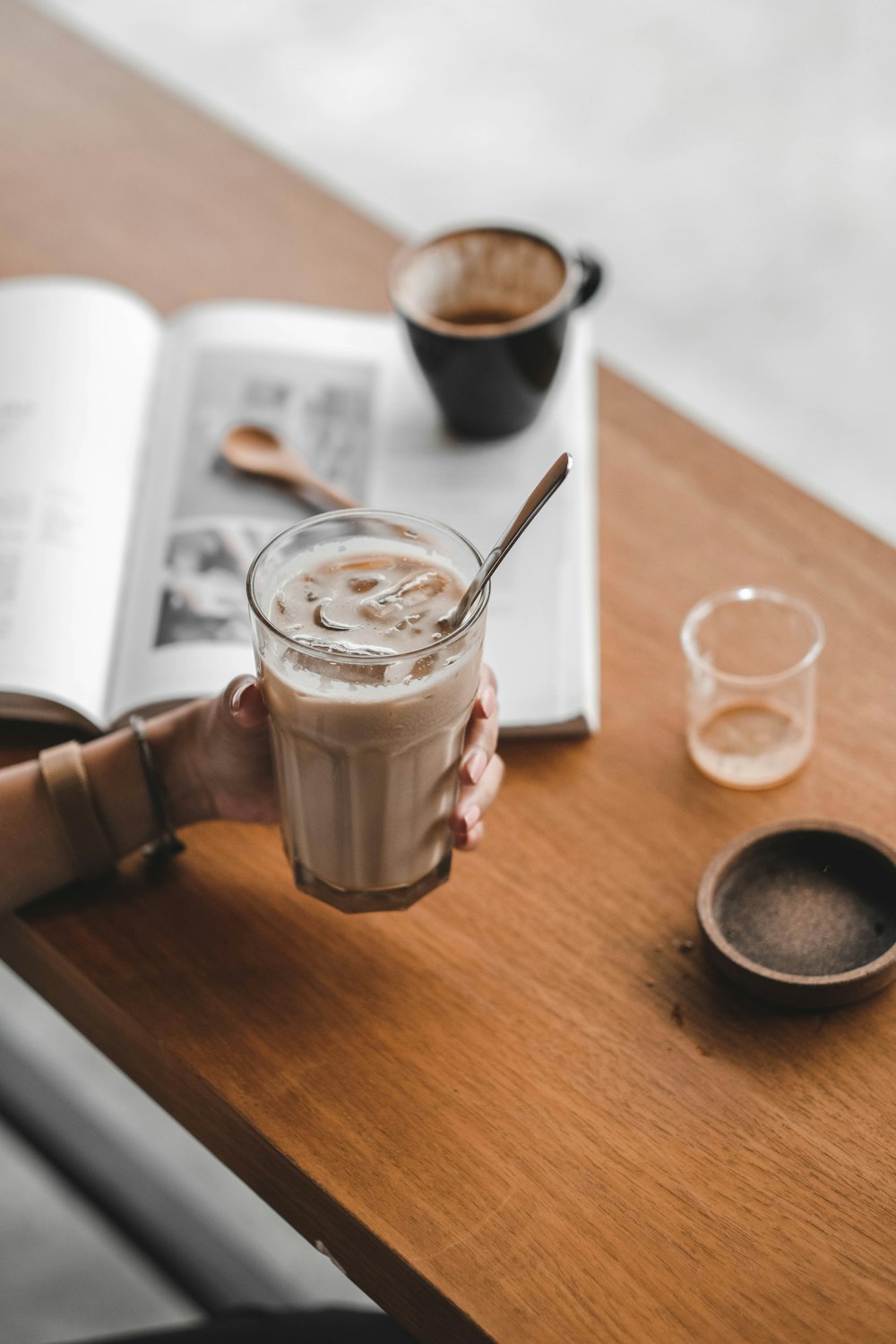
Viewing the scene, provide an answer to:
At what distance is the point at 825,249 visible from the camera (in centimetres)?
242

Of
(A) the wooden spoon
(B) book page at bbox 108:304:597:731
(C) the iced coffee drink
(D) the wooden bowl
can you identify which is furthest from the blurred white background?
(C) the iced coffee drink

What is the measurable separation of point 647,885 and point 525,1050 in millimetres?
128

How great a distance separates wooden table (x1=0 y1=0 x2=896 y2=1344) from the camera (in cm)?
58

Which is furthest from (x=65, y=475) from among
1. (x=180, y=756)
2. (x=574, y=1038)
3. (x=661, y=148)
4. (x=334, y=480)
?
(x=661, y=148)

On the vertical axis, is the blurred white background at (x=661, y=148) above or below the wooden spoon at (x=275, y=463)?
below

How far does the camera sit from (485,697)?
70cm

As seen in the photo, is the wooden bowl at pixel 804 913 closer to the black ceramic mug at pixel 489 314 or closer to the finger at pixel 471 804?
the finger at pixel 471 804

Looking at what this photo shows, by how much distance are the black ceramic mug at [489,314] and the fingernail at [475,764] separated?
15.0 inches

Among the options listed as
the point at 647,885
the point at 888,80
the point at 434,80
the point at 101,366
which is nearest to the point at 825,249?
the point at 888,80

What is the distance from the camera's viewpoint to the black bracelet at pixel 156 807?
0.74m

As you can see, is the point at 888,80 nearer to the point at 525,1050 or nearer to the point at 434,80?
the point at 434,80

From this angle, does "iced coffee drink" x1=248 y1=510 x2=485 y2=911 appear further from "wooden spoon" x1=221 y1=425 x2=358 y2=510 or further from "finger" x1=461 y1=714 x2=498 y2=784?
"wooden spoon" x1=221 y1=425 x2=358 y2=510

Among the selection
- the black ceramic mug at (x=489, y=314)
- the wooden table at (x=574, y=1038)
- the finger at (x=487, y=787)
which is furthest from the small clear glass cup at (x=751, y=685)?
the black ceramic mug at (x=489, y=314)

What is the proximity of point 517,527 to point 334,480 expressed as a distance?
401 millimetres
